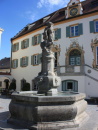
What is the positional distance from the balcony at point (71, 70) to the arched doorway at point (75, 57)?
2.09m

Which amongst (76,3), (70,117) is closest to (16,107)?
(70,117)

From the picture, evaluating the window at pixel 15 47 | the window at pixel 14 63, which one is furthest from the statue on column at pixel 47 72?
the window at pixel 15 47

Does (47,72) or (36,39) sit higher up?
(36,39)

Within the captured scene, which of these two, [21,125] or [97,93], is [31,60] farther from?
[21,125]

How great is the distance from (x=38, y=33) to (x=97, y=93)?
11.6 meters

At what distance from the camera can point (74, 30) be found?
61.7 feet

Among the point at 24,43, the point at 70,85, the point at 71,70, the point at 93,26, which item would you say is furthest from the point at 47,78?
the point at 24,43

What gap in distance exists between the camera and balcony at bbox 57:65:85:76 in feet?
53.2

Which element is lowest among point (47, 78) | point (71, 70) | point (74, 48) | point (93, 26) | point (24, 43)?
point (47, 78)

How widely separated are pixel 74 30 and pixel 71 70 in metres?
5.02

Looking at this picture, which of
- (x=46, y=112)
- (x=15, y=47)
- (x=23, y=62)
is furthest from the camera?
(x=15, y=47)

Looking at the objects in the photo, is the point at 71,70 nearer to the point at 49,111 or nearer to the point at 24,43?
the point at 24,43

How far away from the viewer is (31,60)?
22859 millimetres

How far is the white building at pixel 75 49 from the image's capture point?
16141 millimetres
